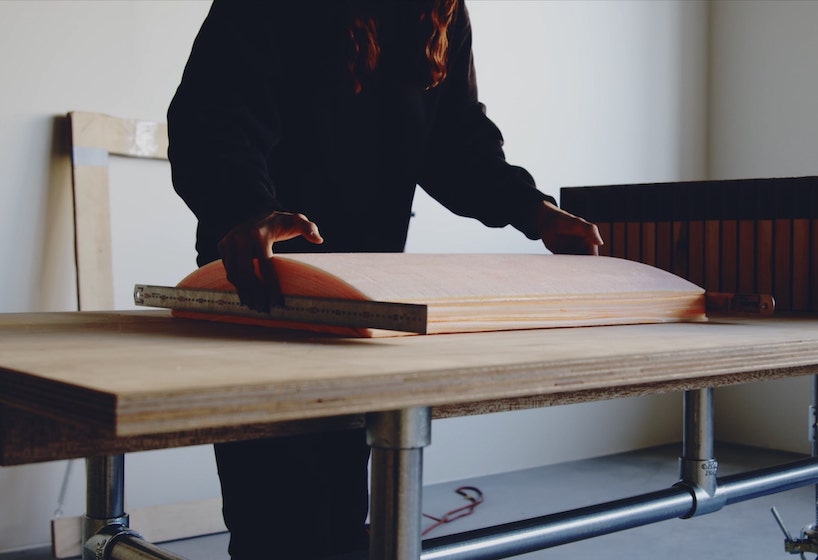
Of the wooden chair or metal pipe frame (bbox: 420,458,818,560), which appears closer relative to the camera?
metal pipe frame (bbox: 420,458,818,560)

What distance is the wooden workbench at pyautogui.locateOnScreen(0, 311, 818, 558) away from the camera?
458mm

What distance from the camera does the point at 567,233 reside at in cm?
125

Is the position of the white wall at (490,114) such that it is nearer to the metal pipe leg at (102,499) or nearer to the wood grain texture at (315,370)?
the metal pipe leg at (102,499)

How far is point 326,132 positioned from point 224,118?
19 cm

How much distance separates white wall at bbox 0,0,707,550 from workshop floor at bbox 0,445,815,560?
0.44 ft

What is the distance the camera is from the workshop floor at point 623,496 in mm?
2850

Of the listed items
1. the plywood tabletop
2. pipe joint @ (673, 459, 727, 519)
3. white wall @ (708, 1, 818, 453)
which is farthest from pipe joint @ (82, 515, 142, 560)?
white wall @ (708, 1, 818, 453)

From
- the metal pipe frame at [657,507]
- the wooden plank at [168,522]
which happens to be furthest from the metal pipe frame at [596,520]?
the wooden plank at [168,522]

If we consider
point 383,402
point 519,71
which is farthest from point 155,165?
point 383,402

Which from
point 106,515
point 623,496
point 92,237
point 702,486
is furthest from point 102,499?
point 623,496

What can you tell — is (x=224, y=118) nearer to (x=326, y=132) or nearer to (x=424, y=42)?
(x=326, y=132)

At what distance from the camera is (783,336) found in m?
0.82

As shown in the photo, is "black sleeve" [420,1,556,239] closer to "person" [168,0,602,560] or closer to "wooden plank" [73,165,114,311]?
"person" [168,0,602,560]

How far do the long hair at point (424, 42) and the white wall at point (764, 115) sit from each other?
3.32 meters
